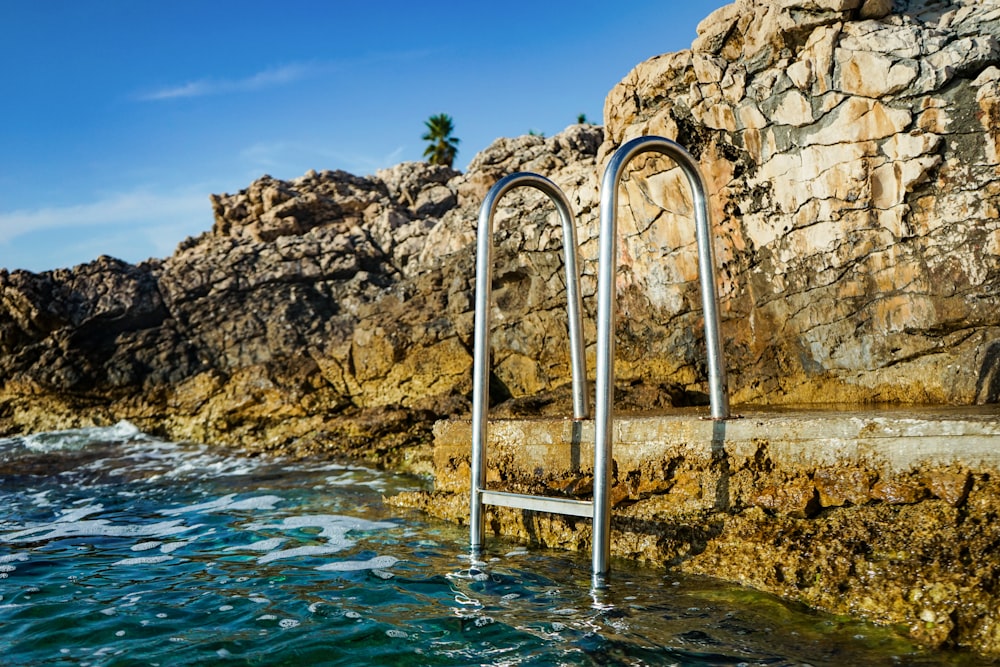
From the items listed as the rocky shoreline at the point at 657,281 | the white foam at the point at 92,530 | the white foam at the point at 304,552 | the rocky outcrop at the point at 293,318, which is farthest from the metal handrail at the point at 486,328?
the rocky outcrop at the point at 293,318

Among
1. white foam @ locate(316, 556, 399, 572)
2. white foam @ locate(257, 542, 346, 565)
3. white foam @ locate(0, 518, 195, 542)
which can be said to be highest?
white foam @ locate(316, 556, 399, 572)

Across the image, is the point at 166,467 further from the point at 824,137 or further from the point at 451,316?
the point at 824,137

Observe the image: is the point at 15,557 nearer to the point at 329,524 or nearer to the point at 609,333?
the point at 329,524

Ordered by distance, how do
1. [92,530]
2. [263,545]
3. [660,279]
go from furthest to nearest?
1. [660,279]
2. [92,530]
3. [263,545]

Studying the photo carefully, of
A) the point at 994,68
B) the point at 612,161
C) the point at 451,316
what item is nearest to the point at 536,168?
the point at 451,316

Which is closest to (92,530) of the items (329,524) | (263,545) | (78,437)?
(263,545)

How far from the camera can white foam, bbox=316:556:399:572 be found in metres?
4.68

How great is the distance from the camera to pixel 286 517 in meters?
6.71

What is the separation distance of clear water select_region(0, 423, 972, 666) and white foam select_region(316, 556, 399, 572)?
0.07 feet

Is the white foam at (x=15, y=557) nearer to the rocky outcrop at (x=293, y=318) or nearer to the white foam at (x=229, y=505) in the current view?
the white foam at (x=229, y=505)

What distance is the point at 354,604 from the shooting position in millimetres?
3912

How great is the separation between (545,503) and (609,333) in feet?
3.53

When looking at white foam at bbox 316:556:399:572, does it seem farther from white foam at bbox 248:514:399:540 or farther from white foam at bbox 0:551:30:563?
white foam at bbox 0:551:30:563

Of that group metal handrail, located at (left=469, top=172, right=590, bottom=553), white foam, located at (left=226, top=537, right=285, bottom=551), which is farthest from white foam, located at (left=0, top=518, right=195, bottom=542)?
metal handrail, located at (left=469, top=172, right=590, bottom=553)
